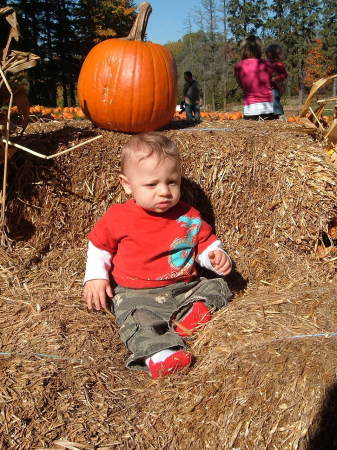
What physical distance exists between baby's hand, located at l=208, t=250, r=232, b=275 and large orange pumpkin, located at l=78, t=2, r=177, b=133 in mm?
1379

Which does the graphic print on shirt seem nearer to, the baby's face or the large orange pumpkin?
the baby's face

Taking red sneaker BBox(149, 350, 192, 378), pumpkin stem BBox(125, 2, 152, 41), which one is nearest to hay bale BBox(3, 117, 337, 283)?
pumpkin stem BBox(125, 2, 152, 41)

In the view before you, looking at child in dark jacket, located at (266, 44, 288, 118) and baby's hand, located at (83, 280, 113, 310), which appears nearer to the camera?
baby's hand, located at (83, 280, 113, 310)

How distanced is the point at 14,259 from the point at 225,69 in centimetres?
2615

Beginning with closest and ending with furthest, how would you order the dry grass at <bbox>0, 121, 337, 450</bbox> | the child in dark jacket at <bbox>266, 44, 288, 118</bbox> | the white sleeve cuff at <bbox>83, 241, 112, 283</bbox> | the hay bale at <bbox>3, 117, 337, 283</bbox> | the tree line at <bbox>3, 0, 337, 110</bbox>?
the dry grass at <bbox>0, 121, 337, 450</bbox>, the white sleeve cuff at <bbox>83, 241, 112, 283</bbox>, the hay bale at <bbox>3, 117, 337, 283</bbox>, the child in dark jacket at <bbox>266, 44, 288, 118</bbox>, the tree line at <bbox>3, 0, 337, 110</bbox>

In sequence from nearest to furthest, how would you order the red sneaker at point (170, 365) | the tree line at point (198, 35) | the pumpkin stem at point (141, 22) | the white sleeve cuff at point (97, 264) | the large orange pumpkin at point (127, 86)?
the red sneaker at point (170, 365) → the white sleeve cuff at point (97, 264) → the large orange pumpkin at point (127, 86) → the pumpkin stem at point (141, 22) → the tree line at point (198, 35)

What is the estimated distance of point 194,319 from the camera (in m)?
2.54

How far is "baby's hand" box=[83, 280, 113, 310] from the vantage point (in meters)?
2.55

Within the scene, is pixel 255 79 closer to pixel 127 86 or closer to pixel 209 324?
pixel 127 86

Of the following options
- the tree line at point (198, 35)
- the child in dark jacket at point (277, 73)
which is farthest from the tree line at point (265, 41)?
the child in dark jacket at point (277, 73)

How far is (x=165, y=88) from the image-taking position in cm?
355

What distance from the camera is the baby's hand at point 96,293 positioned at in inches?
101

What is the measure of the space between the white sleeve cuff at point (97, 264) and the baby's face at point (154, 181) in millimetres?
395

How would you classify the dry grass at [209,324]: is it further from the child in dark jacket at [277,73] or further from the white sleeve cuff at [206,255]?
the child in dark jacket at [277,73]
